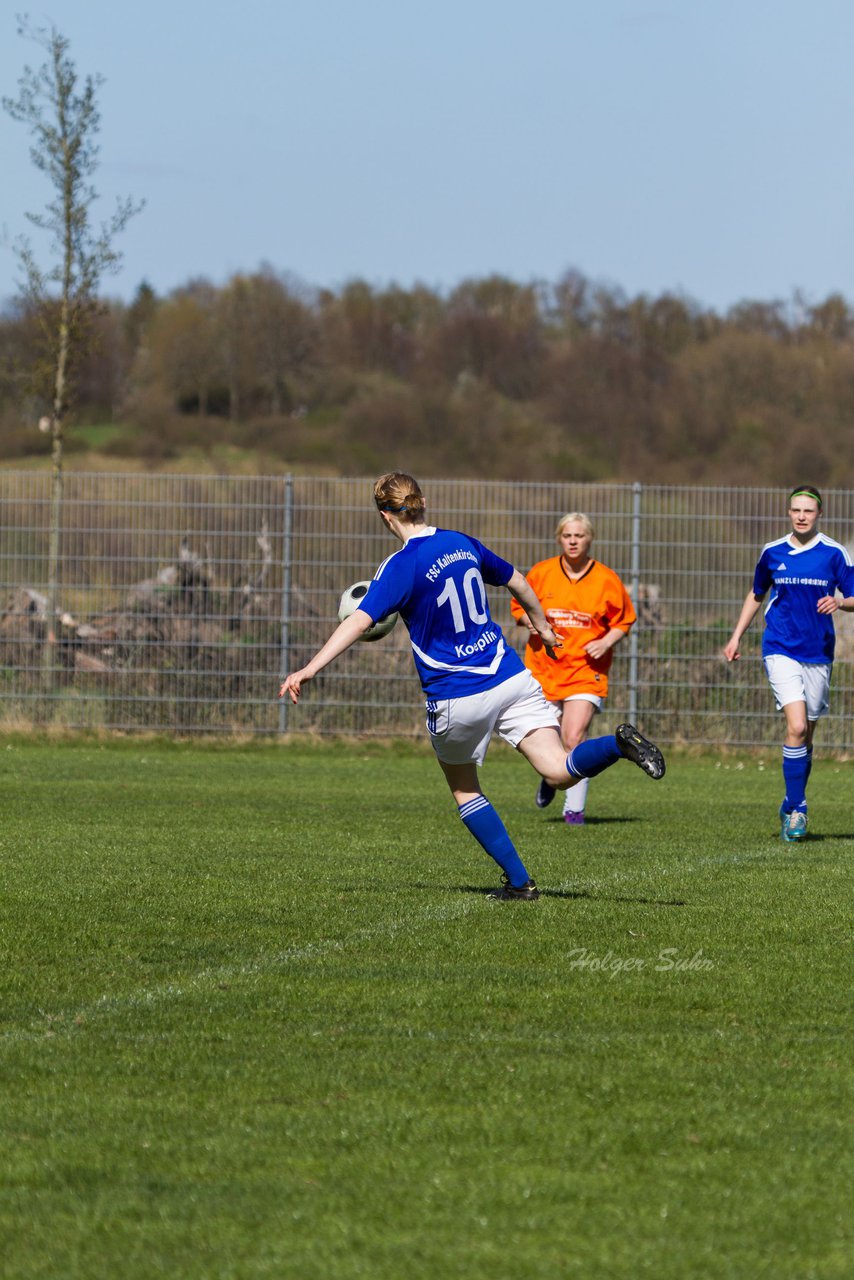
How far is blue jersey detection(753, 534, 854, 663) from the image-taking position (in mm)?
11172

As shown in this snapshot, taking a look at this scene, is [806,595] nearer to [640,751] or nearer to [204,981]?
[640,751]

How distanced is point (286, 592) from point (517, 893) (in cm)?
1039

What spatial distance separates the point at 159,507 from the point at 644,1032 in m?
13.7

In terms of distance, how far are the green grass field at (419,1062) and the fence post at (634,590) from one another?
7.27 m

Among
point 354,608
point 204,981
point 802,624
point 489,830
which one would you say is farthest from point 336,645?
point 802,624

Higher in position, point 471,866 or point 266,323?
point 266,323

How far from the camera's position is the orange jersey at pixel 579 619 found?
12.0m

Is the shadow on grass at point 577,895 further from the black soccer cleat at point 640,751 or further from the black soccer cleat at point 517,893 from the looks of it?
the black soccer cleat at point 640,751

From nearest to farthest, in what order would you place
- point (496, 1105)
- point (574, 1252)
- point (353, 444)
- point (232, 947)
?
point (574, 1252) < point (496, 1105) < point (232, 947) < point (353, 444)

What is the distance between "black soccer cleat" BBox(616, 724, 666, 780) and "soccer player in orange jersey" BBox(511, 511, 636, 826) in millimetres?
3873

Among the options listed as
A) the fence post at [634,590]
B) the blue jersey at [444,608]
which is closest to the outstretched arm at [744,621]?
the blue jersey at [444,608]

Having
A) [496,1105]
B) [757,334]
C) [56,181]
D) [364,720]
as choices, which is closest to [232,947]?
[496,1105]

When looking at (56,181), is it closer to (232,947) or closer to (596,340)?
(232,947)

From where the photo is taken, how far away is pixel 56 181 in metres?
20.2
